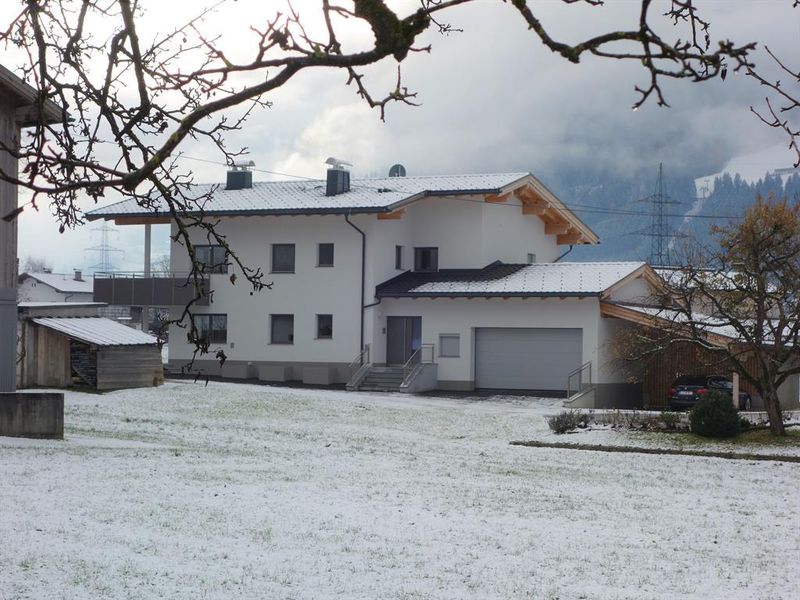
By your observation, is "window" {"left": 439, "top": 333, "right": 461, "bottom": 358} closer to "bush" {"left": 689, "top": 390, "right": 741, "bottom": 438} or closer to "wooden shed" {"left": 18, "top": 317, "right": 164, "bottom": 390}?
"wooden shed" {"left": 18, "top": 317, "right": 164, "bottom": 390}

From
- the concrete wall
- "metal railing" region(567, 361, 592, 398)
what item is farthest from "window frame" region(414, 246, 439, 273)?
the concrete wall

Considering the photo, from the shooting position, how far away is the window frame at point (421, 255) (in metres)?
49.0

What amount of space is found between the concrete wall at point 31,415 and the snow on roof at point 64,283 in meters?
93.6

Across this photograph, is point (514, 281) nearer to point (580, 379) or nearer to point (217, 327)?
point (580, 379)

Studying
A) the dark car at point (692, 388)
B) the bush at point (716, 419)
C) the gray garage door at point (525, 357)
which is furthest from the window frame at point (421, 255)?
the bush at point (716, 419)

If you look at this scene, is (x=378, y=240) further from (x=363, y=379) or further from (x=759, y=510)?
(x=759, y=510)

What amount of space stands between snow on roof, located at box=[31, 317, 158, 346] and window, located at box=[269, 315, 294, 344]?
1013 centimetres

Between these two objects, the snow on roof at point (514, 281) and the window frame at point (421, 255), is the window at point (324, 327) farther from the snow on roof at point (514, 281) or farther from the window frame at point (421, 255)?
the window frame at point (421, 255)

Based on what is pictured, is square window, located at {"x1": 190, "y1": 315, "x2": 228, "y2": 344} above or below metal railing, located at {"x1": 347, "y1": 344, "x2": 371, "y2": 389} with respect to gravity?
above

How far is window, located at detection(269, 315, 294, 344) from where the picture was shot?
48.1 metres

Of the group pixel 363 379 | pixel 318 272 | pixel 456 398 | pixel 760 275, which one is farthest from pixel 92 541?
pixel 318 272

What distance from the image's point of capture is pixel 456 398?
41.6 m

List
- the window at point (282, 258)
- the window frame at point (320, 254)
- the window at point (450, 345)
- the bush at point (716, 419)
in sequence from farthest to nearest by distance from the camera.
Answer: the window at point (282, 258), the window frame at point (320, 254), the window at point (450, 345), the bush at point (716, 419)

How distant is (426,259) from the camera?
49500mm
